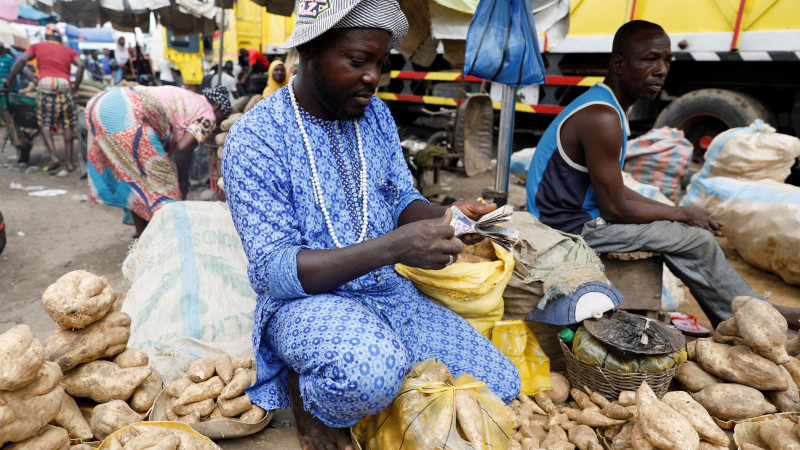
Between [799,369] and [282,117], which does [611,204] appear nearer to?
[799,369]

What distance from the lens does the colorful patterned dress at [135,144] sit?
438 centimetres

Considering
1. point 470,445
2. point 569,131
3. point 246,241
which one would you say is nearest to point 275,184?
point 246,241

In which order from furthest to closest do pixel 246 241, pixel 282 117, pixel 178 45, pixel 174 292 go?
pixel 178 45
pixel 174 292
pixel 282 117
pixel 246 241

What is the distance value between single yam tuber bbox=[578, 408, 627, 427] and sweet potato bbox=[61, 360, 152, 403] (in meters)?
1.77

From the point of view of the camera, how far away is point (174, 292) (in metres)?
2.73

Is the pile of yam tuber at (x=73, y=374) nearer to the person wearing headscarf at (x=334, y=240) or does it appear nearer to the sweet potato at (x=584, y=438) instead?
the person wearing headscarf at (x=334, y=240)

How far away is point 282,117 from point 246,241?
478 mm

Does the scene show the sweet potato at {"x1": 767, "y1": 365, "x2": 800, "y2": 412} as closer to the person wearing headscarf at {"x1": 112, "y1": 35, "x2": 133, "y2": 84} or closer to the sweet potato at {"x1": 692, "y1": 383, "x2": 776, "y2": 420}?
the sweet potato at {"x1": 692, "y1": 383, "x2": 776, "y2": 420}

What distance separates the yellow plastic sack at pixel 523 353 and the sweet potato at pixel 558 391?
24 mm

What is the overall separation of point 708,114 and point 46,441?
658 centimetres

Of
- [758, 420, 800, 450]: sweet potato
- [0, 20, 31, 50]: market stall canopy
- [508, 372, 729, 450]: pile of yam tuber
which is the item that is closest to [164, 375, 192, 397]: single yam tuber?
[508, 372, 729, 450]: pile of yam tuber

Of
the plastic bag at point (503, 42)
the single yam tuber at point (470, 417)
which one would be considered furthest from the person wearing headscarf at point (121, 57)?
the single yam tuber at point (470, 417)

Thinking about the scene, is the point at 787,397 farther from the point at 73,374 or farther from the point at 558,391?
the point at 73,374

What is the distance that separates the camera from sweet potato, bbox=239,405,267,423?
1.84 m
